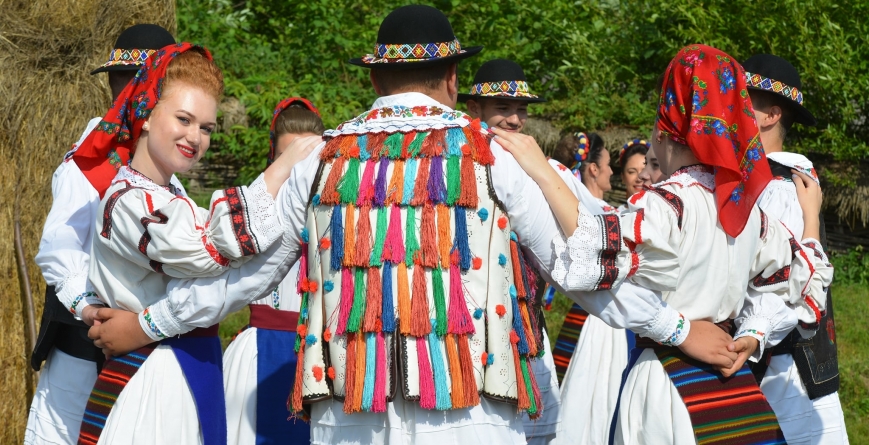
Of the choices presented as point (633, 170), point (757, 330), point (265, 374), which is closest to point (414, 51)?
point (757, 330)

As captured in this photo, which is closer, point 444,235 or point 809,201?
point 444,235

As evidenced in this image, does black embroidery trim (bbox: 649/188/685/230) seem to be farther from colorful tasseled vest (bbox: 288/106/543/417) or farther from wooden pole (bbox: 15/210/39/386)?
wooden pole (bbox: 15/210/39/386)

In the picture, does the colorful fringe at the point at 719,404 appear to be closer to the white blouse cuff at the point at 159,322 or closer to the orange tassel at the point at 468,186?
the orange tassel at the point at 468,186

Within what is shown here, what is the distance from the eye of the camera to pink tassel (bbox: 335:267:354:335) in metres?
2.85

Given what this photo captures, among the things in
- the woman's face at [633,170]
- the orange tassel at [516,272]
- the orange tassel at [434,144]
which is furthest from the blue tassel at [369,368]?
the woman's face at [633,170]

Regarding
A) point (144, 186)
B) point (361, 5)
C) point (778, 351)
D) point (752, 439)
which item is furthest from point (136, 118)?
point (361, 5)

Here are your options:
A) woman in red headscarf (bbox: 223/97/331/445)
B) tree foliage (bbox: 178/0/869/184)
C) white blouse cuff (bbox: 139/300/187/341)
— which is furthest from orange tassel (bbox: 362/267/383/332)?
tree foliage (bbox: 178/0/869/184)

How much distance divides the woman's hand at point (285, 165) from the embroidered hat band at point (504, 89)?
8.94 feet

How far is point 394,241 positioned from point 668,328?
870 mm

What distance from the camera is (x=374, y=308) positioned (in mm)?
2826

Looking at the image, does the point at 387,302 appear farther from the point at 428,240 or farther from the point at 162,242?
the point at 162,242

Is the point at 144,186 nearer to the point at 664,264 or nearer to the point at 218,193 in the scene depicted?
the point at 218,193

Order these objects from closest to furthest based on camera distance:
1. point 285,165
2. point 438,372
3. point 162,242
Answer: point 438,372
point 162,242
point 285,165

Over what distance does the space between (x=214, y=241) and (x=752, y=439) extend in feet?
5.71
